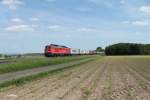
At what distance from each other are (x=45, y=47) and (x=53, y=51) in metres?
3.10

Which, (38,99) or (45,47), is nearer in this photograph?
(38,99)

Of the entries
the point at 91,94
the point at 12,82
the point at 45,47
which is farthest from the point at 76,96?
the point at 45,47

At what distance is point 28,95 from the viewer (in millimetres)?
18422

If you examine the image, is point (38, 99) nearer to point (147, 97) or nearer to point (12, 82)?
point (147, 97)

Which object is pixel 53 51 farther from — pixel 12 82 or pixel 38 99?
pixel 38 99

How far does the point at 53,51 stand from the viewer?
113062 millimetres

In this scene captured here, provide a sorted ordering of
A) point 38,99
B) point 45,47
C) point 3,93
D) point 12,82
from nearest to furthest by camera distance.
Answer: point 38,99 → point 3,93 → point 12,82 → point 45,47

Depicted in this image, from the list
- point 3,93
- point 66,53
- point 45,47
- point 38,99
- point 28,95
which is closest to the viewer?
point 38,99

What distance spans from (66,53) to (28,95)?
391 ft

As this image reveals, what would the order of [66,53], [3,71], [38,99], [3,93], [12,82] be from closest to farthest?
1. [38,99]
2. [3,93]
3. [12,82]
4. [3,71]
5. [66,53]

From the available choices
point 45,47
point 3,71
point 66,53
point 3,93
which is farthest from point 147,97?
point 66,53

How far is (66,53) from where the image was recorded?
137500mm

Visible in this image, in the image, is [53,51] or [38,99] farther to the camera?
[53,51]

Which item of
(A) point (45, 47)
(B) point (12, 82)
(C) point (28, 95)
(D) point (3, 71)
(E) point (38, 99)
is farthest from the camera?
(A) point (45, 47)
